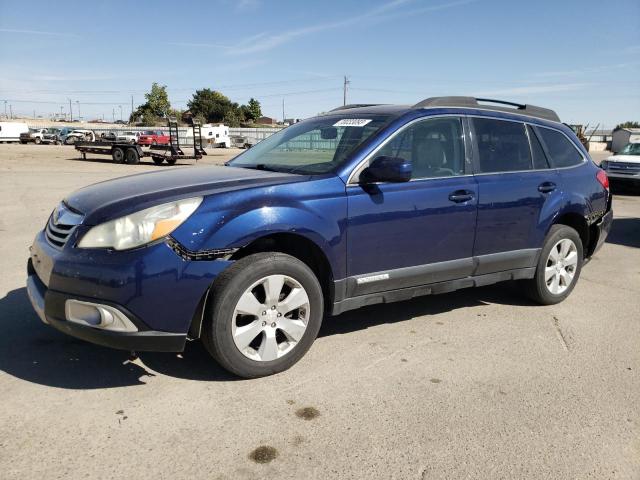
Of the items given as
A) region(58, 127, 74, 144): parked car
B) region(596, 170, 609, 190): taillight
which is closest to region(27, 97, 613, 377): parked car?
region(596, 170, 609, 190): taillight

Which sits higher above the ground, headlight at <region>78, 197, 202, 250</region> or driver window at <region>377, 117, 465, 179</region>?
driver window at <region>377, 117, 465, 179</region>

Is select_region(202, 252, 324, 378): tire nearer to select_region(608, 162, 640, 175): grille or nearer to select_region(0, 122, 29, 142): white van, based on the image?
select_region(608, 162, 640, 175): grille

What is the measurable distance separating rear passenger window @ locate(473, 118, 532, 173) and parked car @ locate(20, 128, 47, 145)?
53980 mm

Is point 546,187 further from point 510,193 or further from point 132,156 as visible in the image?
point 132,156

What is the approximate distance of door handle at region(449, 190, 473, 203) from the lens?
3.97 m

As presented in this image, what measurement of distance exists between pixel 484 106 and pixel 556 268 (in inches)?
64.9

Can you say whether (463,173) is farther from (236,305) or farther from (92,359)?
(92,359)

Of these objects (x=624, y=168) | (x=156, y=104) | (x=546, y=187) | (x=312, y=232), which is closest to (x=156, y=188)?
(x=312, y=232)

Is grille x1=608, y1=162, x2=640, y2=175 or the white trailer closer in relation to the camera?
Result: grille x1=608, y1=162, x2=640, y2=175

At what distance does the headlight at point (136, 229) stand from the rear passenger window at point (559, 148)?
A: 3.46 m

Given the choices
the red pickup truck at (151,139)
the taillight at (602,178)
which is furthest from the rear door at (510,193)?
the red pickup truck at (151,139)

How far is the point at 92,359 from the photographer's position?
350 centimetres

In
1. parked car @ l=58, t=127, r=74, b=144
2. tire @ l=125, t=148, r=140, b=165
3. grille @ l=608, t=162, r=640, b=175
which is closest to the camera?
grille @ l=608, t=162, r=640, b=175

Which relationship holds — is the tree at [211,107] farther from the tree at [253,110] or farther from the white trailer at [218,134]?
the white trailer at [218,134]
